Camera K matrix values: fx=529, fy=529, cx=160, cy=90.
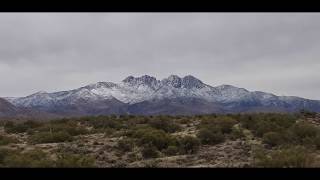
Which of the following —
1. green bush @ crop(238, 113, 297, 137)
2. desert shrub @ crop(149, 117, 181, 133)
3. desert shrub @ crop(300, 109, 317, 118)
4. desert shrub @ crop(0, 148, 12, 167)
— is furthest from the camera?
desert shrub @ crop(300, 109, 317, 118)

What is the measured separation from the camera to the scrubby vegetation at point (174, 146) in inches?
476

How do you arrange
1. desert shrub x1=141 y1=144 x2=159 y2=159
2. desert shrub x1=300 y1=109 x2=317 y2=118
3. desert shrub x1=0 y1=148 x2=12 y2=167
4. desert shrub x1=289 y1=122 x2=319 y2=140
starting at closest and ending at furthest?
desert shrub x1=0 y1=148 x2=12 y2=167 → desert shrub x1=141 y1=144 x2=159 y2=159 → desert shrub x1=289 y1=122 x2=319 y2=140 → desert shrub x1=300 y1=109 x2=317 y2=118

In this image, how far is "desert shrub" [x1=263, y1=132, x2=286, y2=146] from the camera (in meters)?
14.6

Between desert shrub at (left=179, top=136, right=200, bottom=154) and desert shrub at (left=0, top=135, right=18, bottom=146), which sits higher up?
desert shrub at (left=0, top=135, right=18, bottom=146)

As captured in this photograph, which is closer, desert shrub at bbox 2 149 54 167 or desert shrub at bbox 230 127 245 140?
desert shrub at bbox 2 149 54 167

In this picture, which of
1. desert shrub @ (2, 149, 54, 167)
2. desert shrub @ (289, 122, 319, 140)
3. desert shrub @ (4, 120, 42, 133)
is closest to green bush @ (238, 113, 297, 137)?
desert shrub @ (289, 122, 319, 140)

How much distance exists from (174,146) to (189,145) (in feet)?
1.70

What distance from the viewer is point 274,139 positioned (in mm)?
14703

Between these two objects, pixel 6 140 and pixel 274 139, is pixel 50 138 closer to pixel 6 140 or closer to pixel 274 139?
pixel 6 140

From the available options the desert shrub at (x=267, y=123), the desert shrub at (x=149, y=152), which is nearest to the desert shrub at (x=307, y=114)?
the desert shrub at (x=267, y=123)

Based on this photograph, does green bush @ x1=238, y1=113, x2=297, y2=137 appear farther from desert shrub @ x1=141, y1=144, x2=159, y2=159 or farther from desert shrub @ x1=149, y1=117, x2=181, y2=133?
desert shrub @ x1=141, y1=144, x2=159, y2=159

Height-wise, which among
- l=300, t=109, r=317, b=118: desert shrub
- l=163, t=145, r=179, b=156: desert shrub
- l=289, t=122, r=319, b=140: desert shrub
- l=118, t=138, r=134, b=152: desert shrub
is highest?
l=300, t=109, r=317, b=118: desert shrub

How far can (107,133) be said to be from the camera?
696 inches
